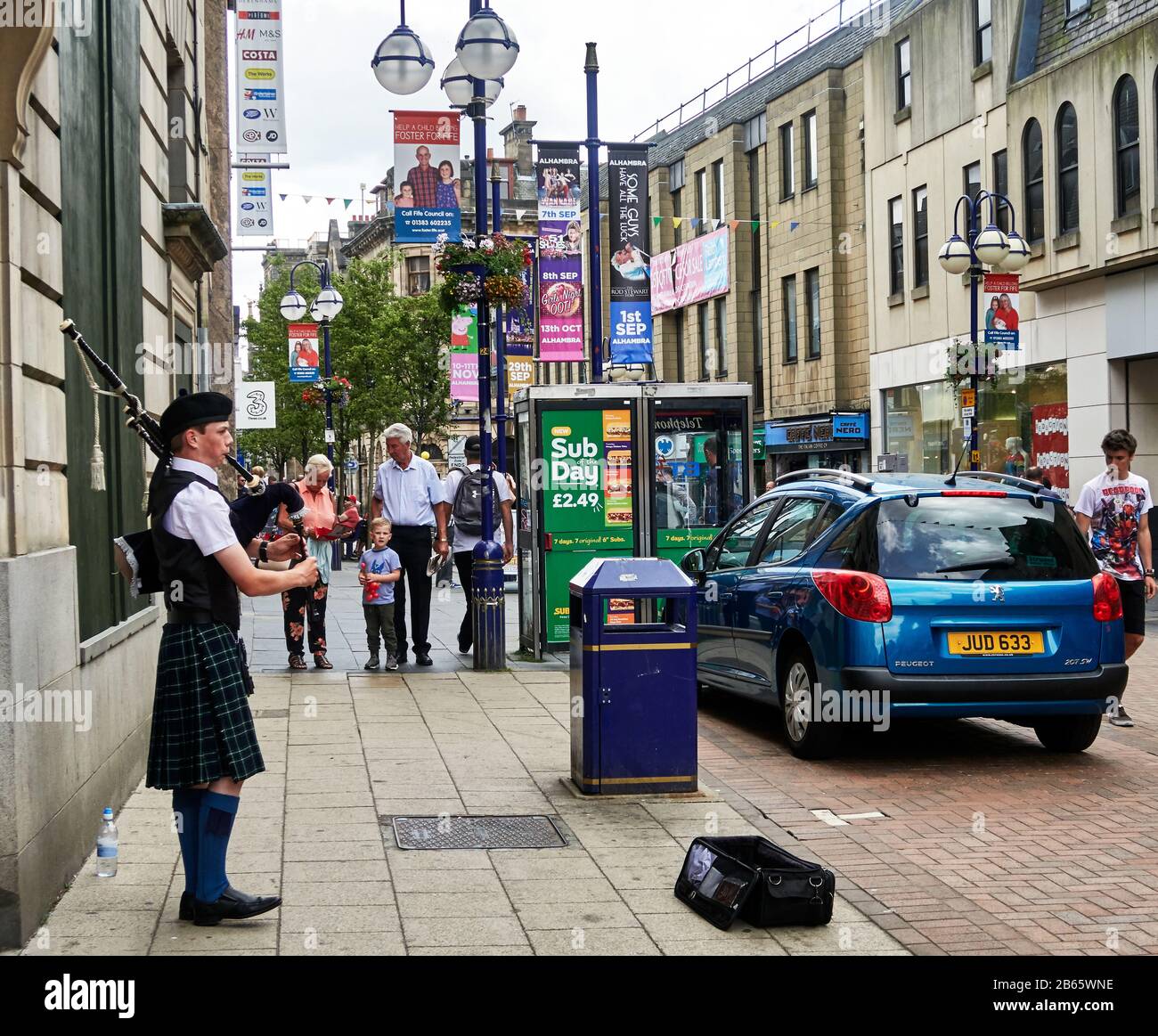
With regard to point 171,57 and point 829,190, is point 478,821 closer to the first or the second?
point 171,57

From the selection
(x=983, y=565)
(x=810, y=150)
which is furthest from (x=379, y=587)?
(x=810, y=150)

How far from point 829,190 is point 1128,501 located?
28175 millimetres

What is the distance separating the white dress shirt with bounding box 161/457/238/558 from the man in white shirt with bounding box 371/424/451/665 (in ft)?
25.1

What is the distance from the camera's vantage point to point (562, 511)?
14805mm

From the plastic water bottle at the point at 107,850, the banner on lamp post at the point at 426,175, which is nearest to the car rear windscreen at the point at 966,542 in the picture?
the plastic water bottle at the point at 107,850

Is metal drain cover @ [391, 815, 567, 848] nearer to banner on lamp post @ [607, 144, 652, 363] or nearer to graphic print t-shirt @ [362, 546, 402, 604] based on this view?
graphic print t-shirt @ [362, 546, 402, 604]

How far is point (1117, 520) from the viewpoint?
415 inches

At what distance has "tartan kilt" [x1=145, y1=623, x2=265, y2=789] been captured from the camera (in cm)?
561

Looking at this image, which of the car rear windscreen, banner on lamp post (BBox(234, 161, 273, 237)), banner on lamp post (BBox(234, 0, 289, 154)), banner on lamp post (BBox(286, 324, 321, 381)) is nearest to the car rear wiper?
the car rear windscreen

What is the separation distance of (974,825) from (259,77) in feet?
68.0

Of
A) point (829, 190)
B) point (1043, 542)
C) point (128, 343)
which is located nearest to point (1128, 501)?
point (1043, 542)

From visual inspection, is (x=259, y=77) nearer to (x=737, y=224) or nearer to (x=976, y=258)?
(x=976, y=258)

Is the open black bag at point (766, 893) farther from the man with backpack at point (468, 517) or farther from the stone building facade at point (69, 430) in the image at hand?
the man with backpack at point (468, 517)

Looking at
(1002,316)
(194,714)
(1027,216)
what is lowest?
(194,714)
